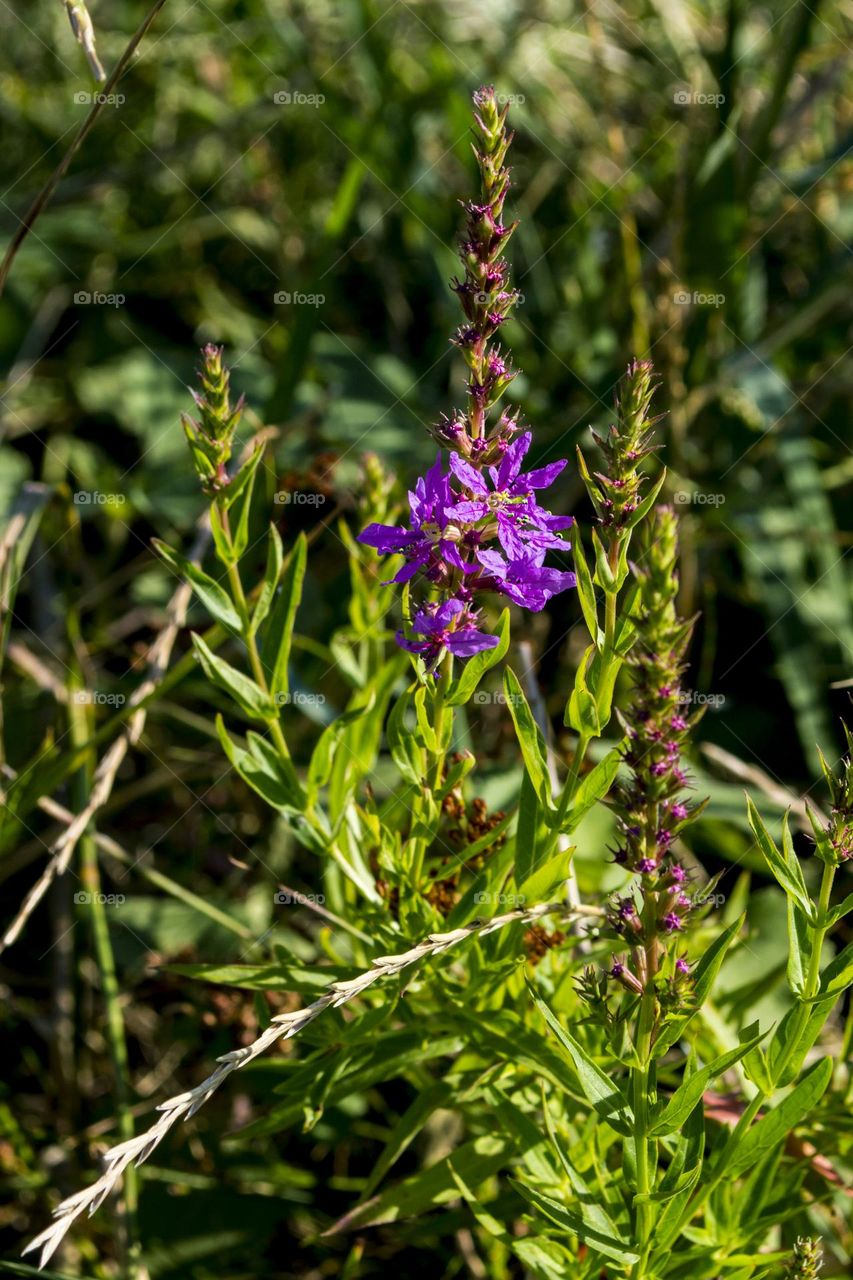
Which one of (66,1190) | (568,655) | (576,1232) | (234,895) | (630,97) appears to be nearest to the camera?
(576,1232)

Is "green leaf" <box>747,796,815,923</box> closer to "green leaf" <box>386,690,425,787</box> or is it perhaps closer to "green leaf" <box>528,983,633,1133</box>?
"green leaf" <box>528,983,633,1133</box>

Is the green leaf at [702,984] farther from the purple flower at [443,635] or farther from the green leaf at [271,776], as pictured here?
the green leaf at [271,776]

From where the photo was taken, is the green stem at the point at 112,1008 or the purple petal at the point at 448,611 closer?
the purple petal at the point at 448,611

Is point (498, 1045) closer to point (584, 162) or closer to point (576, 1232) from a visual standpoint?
point (576, 1232)

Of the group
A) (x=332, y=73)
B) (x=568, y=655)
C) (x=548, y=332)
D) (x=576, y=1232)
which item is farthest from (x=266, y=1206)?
(x=332, y=73)

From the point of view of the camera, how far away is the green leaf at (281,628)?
1.67 meters

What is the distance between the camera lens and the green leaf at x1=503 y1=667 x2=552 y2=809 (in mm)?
1436

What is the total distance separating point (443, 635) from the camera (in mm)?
1376

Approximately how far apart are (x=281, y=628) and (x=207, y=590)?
0.37ft

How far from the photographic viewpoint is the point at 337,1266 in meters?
2.24

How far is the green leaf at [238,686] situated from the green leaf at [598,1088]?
0.54 meters

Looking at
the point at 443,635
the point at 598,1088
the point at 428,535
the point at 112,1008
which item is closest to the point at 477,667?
the point at 443,635

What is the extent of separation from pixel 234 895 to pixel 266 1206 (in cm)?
69

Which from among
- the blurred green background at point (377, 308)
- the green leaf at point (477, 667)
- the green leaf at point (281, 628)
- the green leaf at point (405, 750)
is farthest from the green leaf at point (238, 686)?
the blurred green background at point (377, 308)
